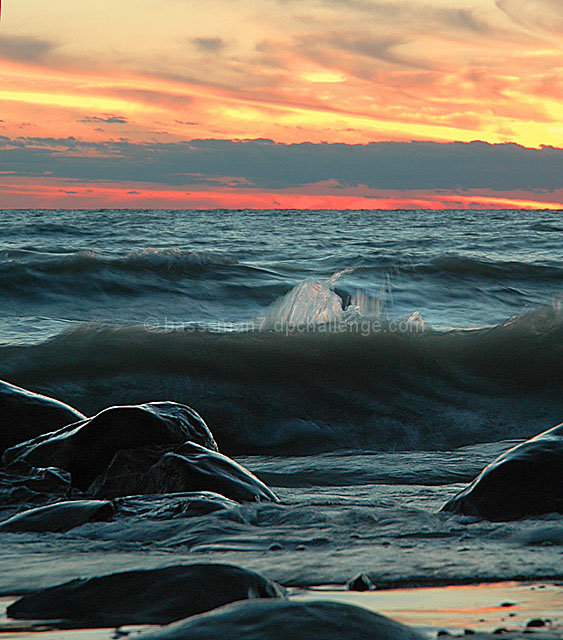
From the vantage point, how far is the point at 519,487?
324 centimetres

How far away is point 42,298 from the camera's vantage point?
41.4ft

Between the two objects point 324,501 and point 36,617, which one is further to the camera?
point 324,501

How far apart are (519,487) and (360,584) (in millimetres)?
1300

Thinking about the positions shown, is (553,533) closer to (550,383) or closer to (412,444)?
(412,444)

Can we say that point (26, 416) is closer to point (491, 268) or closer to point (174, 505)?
point (174, 505)

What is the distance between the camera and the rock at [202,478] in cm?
336

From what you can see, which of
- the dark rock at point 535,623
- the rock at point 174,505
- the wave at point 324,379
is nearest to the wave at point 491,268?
the wave at point 324,379

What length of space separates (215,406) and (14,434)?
2.68 m

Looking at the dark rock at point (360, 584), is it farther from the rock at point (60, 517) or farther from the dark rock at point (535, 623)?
the rock at point (60, 517)

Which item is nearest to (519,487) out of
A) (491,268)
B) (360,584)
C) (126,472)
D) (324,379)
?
(360,584)

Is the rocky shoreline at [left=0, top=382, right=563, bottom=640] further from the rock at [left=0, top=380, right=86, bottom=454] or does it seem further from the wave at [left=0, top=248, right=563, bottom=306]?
the wave at [left=0, top=248, right=563, bottom=306]

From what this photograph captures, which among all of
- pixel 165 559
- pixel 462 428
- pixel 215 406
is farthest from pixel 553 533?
pixel 215 406

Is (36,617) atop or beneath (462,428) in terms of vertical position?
atop

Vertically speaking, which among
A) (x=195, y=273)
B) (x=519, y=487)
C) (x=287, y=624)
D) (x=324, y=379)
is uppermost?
(x=195, y=273)
